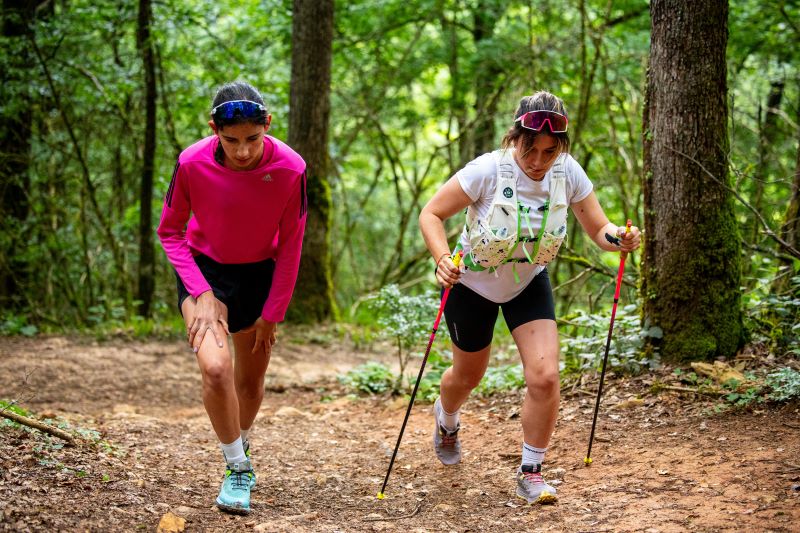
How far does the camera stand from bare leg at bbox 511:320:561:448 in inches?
Result: 150

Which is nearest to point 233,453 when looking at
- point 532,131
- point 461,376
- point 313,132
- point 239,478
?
point 239,478

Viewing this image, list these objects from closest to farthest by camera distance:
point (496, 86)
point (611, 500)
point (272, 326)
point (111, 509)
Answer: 1. point (111, 509)
2. point (611, 500)
3. point (272, 326)
4. point (496, 86)

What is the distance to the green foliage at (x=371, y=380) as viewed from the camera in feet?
23.9

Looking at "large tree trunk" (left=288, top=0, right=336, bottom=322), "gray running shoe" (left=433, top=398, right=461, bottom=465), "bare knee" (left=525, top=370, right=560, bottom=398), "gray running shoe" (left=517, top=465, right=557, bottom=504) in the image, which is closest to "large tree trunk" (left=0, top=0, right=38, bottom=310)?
"large tree trunk" (left=288, top=0, right=336, bottom=322)

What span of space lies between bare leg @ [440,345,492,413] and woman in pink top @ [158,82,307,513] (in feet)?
3.63

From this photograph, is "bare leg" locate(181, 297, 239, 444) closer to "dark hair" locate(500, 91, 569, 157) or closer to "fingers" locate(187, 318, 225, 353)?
"fingers" locate(187, 318, 225, 353)

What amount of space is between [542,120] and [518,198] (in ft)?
1.40

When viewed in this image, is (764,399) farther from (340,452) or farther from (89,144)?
(89,144)

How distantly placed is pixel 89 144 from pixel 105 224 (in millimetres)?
1761

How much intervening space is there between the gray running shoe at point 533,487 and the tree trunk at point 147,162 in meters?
8.01

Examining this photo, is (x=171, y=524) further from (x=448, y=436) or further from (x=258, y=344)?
(x=448, y=436)

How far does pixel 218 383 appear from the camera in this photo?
3.61 meters

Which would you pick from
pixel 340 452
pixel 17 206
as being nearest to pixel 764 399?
pixel 340 452

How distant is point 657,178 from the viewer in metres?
5.38
